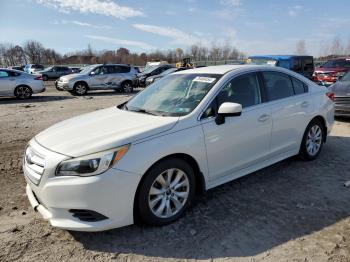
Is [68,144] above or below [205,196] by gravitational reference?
above

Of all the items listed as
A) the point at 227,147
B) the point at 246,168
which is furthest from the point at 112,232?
the point at 246,168

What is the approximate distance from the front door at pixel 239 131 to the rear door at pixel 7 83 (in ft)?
48.3

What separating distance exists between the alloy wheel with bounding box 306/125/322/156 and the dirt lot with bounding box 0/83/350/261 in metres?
0.60

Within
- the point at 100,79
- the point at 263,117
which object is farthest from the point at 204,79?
the point at 100,79

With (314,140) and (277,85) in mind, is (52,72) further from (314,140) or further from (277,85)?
(277,85)

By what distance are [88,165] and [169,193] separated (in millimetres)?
973

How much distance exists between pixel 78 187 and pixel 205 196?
1862 millimetres

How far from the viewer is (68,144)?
351 cm

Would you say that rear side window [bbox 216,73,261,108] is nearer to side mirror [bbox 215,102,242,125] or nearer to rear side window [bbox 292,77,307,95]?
side mirror [bbox 215,102,242,125]

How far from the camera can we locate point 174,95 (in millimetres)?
4504

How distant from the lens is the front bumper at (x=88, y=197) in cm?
317

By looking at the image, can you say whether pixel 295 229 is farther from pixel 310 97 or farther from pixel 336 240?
pixel 310 97

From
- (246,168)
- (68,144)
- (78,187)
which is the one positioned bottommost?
(246,168)

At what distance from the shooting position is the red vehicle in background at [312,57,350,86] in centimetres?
1609
